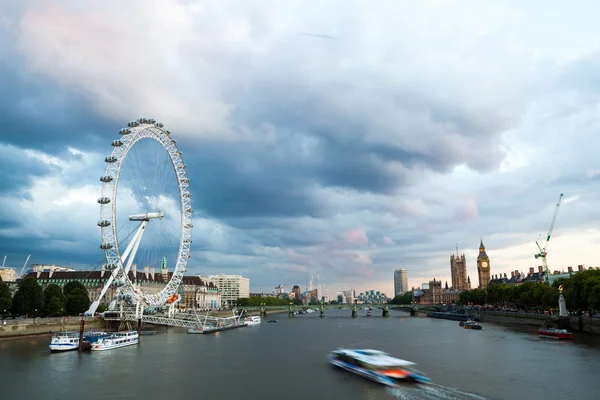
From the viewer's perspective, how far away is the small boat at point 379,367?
119 ft

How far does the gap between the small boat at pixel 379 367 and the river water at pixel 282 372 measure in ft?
2.91

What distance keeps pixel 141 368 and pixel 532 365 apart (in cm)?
3493

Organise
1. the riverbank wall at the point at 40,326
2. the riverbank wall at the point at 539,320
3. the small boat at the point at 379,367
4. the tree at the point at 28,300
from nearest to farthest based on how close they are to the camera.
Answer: the small boat at the point at 379,367, the riverbank wall at the point at 40,326, the riverbank wall at the point at 539,320, the tree at the point at 28,300

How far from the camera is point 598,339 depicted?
210ft

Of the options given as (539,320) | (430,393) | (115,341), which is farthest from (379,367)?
(539,320)

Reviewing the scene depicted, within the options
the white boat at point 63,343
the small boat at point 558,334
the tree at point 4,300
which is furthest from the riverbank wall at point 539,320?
the tree at point 4,300

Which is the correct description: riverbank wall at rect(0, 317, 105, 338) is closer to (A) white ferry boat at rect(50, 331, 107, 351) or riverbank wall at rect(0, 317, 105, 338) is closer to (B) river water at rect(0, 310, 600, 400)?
(B) river water at rect(0, 310, 600, 400)

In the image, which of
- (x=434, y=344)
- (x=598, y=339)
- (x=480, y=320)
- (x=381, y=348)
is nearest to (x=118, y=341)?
(x=381, y=348)

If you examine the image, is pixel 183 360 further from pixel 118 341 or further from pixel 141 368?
pixel 118 341

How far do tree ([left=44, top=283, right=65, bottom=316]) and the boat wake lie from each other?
2693 inches

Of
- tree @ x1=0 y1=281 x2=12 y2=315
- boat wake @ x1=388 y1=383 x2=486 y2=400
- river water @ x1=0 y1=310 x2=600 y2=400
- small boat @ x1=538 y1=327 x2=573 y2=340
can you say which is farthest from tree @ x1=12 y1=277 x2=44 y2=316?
small boat @ x1=538 y1=327 x2=573 y2=340

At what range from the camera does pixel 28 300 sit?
79.1 m

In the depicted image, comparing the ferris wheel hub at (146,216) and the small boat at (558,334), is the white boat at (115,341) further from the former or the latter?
the small boat at (558,334)

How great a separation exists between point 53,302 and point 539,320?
287 ft
